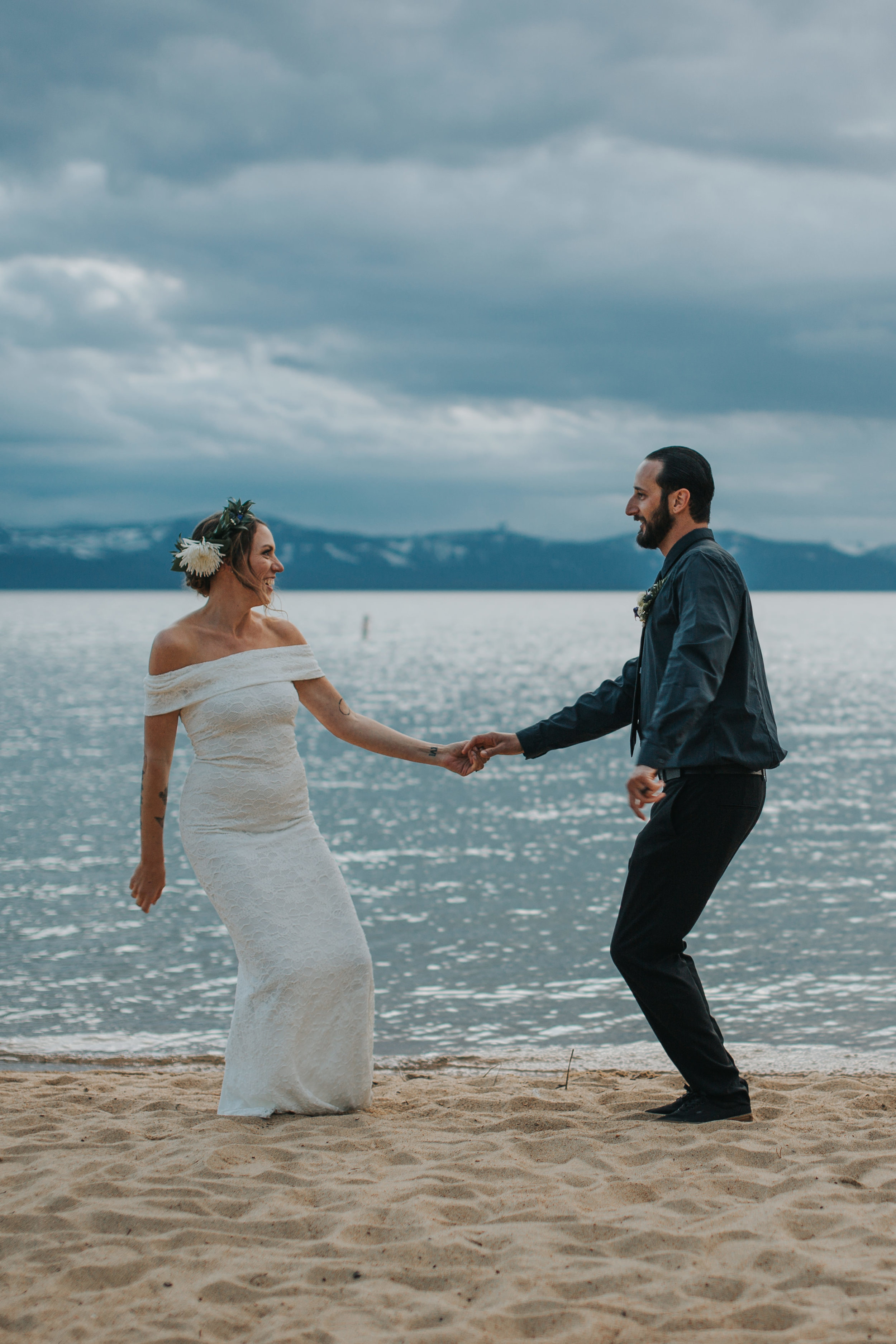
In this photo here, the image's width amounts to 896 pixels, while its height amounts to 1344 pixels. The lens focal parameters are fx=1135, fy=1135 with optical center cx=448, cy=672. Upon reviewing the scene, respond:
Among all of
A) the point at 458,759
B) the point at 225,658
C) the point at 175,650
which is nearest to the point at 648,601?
the point at 458,759

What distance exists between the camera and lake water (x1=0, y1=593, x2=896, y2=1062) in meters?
8.65

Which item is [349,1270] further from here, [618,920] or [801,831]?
[801,831]

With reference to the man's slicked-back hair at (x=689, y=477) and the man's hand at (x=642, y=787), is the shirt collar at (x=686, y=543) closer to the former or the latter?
the man's slicked-back hair at (x=689, y=477)

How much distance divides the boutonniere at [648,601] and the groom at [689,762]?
1.7 inches

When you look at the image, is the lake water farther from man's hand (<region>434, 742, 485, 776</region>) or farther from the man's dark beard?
the man's dark beard

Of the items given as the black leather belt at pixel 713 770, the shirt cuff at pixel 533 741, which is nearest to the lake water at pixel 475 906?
the shirt cuff at pixel 533 741

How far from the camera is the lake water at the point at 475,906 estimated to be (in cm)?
865

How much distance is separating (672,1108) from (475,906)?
7.79 m

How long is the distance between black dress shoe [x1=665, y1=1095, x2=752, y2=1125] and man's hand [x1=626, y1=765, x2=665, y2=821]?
4.77ft

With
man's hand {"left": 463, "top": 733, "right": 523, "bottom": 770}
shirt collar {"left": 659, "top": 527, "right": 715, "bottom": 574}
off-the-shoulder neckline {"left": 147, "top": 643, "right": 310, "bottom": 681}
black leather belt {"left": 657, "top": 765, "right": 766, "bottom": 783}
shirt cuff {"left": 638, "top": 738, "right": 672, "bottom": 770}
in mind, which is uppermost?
shirt collar {"left": 659, "top": 527, "right": 715, "bottom": 574}

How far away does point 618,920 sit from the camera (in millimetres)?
4770

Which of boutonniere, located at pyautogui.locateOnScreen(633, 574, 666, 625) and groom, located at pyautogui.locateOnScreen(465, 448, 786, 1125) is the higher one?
boutonniere, located at pyautogui.locateOnScreen(633, 574, 666, 625)

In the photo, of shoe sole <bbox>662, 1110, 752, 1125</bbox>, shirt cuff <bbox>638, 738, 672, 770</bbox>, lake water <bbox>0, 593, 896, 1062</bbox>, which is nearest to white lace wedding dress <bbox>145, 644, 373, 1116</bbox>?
shoe sole <bbox>662, 1110, 752, 1125</bbox>

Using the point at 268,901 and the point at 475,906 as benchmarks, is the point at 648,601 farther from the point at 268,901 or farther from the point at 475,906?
the point at 475,906
